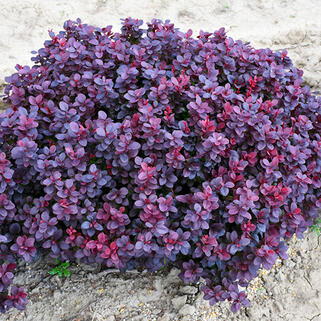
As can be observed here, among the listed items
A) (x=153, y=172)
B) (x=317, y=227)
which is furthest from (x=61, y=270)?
(x=317, y=227)

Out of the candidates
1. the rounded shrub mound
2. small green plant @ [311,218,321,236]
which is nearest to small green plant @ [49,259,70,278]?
the rounded shrub mound

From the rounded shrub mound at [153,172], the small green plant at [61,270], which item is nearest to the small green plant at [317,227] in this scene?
the rounded shrub mound at [153,172]

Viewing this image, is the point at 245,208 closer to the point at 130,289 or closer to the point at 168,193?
the point at 168,193

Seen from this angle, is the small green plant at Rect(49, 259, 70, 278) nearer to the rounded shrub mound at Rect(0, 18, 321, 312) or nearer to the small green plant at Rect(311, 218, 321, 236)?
the rounded shrub mound at Rect(0, 18, 321, 312)

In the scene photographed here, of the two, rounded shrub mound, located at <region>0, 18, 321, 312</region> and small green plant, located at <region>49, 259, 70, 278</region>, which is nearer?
rounded shrub mound, located at <region>0, 18, 321, 312</region>

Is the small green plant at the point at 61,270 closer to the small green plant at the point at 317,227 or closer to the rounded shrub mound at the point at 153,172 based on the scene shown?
the rounded shrub mound at the point at 153,172

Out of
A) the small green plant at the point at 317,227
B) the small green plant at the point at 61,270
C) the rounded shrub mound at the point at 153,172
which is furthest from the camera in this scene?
the small green plant at the point at 317,227

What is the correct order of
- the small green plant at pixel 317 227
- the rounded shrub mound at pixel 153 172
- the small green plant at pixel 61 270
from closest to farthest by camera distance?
the rounded shrub mound at pixel 153 172 < the small green plant at pixel 61 270 < the small green plant at pixel 317 227

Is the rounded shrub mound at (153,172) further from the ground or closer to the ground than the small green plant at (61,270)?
further from the ground

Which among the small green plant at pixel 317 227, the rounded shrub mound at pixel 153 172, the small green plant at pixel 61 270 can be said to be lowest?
the small green plant at pixel 61 270

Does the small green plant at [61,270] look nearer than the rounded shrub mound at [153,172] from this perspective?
No
